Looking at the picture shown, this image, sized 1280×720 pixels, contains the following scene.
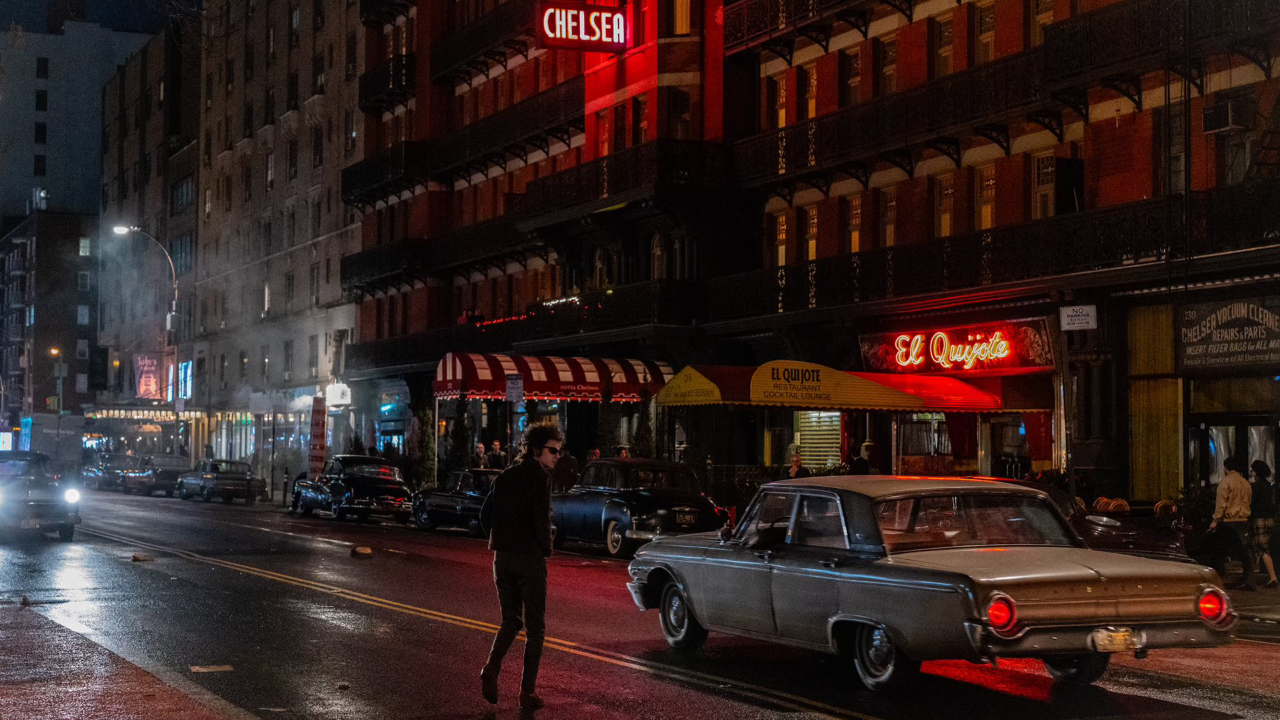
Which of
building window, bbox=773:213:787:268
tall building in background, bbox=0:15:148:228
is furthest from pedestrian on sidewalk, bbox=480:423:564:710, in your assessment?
tall building in background, bbox=0:15:148:228

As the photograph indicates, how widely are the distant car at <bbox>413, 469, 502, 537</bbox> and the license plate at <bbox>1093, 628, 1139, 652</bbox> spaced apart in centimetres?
2293

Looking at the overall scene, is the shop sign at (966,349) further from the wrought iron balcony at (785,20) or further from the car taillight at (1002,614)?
the car taillight at (1002,614)

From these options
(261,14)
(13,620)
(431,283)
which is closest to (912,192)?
(13,620)

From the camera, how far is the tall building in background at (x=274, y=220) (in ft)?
203

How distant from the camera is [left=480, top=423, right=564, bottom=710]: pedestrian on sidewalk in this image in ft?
34.1

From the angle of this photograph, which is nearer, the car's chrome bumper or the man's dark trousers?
the car's chrome bumper

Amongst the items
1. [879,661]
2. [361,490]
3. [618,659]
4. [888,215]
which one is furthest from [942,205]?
[879,661]

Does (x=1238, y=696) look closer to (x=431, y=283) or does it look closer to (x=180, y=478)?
(x=431, y=283)

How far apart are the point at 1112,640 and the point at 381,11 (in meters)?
50.2

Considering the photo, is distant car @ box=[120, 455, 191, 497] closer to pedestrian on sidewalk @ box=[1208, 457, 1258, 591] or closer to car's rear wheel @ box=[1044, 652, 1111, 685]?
pedestrian on sidewalk @ box=[1208, 457, 1258, 591]

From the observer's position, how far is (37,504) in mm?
27734

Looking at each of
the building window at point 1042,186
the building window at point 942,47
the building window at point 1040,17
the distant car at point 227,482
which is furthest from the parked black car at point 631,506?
the distant car at point 227,482

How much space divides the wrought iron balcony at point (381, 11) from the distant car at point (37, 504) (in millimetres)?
30201

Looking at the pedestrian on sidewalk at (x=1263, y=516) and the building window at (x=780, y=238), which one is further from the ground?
the building window at (x=780, y=238)
